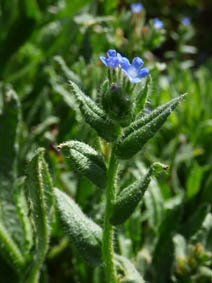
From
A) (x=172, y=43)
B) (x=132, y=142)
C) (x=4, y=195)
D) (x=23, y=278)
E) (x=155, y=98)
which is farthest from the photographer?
(x=172, y=43)

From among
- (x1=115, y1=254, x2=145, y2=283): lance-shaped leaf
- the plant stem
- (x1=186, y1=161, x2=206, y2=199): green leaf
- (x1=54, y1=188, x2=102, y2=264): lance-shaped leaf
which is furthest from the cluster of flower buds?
(x1=186, y1=161, x2=206, y2=199): green leaf

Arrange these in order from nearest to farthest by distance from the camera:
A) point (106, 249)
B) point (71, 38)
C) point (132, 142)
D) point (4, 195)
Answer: point (132, 142) → point (106, 249) → point (4, 195) → point (71, 38)

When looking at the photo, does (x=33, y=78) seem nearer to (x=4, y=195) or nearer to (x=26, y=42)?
(x=26, y=42)

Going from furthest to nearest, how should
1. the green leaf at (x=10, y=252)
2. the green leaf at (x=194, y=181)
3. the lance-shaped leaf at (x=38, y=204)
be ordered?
the green leaf at (x=194, y=181) → the green leaf at (x=10, y=252) → the lance-shaped leaf at (x=38, y=204)

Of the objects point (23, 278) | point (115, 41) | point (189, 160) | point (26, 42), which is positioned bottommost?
point (23, 278)

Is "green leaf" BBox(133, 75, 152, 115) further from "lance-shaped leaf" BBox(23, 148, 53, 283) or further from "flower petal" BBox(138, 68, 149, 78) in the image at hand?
"lance-shaped leaf" BBox(23, 148, 53, 283)

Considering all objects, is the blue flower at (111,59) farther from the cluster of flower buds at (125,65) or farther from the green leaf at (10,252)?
the green leaf at (10,252)


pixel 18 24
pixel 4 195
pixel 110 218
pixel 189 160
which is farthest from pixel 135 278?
pixel 18 24

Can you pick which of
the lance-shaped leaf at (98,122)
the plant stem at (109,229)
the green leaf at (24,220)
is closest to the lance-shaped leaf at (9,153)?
the green leaf at (24,220)
